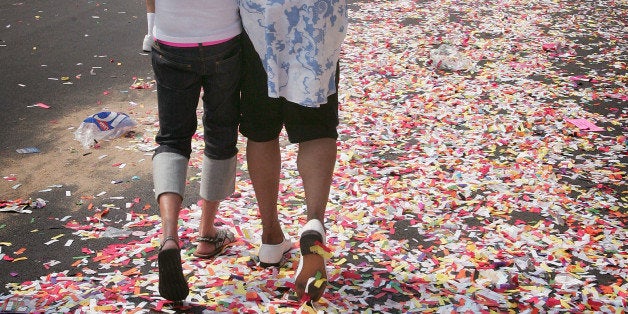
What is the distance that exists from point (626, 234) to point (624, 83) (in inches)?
145

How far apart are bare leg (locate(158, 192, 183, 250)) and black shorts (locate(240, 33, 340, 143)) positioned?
506 mm

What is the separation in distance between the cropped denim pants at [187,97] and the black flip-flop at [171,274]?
33 cm

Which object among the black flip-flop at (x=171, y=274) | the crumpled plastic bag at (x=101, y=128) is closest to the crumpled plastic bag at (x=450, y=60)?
the crumpled plastic bag at (x=101, y=128)

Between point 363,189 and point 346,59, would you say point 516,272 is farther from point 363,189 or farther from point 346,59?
point 346,59

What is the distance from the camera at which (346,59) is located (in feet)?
24.4

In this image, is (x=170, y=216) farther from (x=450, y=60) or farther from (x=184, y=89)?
(x=450, y=60)

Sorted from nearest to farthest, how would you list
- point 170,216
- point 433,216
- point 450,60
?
point 170,216 < point 433,216 < point 450,60

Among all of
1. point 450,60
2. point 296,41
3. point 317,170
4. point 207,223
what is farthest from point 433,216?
point 450,60

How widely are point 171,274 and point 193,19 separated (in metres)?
1.12

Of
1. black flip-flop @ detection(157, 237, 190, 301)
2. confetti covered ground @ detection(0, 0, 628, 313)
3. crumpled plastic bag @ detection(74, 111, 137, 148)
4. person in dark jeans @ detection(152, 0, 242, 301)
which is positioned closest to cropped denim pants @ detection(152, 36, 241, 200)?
person in dark jeans @ detection(152, 0, 242, 301)

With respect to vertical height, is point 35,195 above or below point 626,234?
below

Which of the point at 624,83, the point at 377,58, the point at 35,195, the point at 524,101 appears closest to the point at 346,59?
the point at 377,58

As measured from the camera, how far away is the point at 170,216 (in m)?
2.57

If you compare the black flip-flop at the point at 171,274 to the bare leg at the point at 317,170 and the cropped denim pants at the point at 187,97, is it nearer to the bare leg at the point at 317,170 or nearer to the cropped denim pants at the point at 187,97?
the cropped denim pants at the point at 187,97
